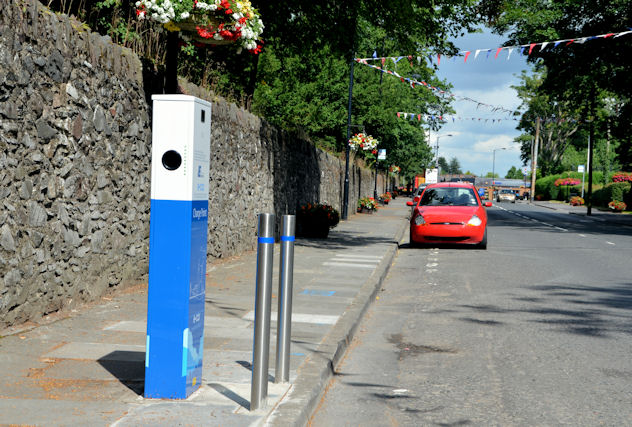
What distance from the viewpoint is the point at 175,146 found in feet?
13.8

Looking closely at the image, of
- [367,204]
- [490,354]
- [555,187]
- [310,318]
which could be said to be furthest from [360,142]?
[555,187]

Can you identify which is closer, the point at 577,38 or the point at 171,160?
the point at 171,160

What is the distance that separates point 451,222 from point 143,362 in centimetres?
1310

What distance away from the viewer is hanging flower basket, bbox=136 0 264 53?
8.27 meters

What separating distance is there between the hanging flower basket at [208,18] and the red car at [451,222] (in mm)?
9485

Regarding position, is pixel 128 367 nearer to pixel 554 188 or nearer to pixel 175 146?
pixel 175 146

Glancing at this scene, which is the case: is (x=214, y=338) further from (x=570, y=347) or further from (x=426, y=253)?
(x=426, y=253)

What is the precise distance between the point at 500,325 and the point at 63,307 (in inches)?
182

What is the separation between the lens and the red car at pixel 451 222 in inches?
683

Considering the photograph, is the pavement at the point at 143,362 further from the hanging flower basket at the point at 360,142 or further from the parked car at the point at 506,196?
the parked car at the point at 506,196

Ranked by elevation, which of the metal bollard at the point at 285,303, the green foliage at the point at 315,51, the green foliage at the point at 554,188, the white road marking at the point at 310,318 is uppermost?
the green foliage at the point at 315,51

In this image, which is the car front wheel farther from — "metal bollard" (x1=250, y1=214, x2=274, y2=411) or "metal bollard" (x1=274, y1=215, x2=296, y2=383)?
"metal bollard" (x1=250, y1=214, x2=274, y2=411)

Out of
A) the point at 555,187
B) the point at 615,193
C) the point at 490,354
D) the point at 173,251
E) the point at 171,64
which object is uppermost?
the point at 171,64

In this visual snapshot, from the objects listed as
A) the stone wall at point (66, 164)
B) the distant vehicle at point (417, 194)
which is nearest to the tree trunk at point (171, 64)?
the stone wall at point (66, 164)
